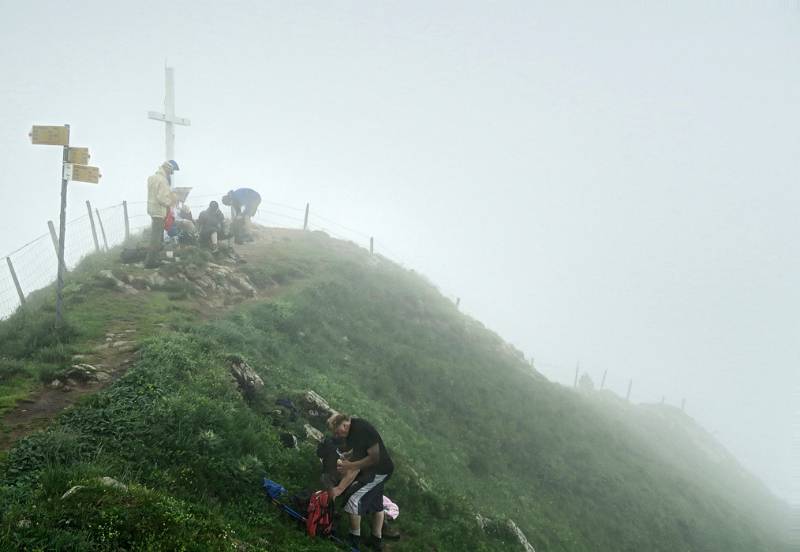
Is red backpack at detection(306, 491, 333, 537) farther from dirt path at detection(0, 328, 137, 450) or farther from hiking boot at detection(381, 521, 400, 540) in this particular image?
dirt path at detection(0, 328, 137, 450)

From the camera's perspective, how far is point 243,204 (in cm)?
2980

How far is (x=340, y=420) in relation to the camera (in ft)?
28.4

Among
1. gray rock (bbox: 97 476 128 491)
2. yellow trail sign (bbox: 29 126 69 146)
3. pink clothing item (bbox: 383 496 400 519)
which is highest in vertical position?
yellow trail sign (bbox: 29 126 69 146)

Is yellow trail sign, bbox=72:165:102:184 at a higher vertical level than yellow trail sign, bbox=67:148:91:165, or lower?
lower

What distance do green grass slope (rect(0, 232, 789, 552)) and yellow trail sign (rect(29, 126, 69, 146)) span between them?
183 inches

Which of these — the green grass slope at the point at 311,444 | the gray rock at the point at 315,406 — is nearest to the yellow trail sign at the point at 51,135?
the green grass slope at the point at 311,444

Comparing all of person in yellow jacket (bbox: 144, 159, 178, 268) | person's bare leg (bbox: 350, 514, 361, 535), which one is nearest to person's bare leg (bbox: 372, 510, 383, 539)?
person's bare leg (bbox: 350, 514, 361, 535)

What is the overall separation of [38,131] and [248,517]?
1053 cm

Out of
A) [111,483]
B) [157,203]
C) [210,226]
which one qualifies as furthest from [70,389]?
[210,226]

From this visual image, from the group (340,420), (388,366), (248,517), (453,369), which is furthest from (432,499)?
(453,369)

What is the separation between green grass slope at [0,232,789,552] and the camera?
6.15 m

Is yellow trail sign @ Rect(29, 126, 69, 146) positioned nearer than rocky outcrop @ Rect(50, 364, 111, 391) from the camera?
No

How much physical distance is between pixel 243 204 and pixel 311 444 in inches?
911

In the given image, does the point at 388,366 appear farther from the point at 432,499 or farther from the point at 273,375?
the point at 432,499
